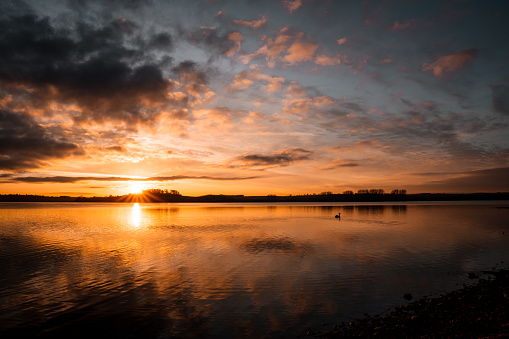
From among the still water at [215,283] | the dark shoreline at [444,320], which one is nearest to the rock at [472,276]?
the still water at [215,283]

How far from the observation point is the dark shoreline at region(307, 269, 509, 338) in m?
12.3

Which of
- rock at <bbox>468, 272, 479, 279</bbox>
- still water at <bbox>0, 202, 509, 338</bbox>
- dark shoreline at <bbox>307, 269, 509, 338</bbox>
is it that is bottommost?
still water at <bbox>0, 202, 509, 338</bbox>

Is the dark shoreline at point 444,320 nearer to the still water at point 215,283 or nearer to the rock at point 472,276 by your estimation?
the still water at point 215,283

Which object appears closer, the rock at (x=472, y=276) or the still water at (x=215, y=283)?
the still water at (x=215, y=283)

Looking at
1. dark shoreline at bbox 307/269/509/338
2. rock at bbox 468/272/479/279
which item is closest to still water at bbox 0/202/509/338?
rock at bbox 468/272/479/279

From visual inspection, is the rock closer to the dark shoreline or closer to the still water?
the still water

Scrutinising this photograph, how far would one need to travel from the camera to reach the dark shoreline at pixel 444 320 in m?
12.3

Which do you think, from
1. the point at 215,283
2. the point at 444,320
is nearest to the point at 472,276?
the point at 444,320

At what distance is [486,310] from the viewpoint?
14688 mm

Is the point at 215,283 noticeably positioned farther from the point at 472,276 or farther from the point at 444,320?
the point at 472,276

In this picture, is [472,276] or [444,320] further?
[472,276]

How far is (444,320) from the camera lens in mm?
13992

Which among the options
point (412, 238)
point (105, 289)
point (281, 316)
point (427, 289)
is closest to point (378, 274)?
point (427, 289)

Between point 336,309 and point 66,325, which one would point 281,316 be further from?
point 66,325
